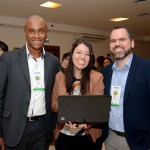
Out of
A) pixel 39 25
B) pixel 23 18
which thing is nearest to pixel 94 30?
pixel 23 18

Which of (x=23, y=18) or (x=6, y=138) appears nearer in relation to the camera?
(x=6, y=138)

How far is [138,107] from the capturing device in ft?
6.90

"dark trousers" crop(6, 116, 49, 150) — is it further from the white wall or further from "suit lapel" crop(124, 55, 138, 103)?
the white wall

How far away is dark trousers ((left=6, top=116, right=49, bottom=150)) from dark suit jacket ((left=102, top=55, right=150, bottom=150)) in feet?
2.59

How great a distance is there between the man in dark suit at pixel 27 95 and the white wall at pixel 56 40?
6.02 meters

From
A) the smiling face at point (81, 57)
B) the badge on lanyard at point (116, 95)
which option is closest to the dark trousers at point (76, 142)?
the badge on lanyard at point (116, 95)

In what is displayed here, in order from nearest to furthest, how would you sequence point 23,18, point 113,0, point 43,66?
point 43,66, point 113,0, point 23,18

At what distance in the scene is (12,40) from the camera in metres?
8.15

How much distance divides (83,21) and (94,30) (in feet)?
6.31

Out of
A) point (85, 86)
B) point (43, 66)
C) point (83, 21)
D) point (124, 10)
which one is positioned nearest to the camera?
point (85, 86)

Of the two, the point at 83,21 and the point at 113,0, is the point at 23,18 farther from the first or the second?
the point at 113,0

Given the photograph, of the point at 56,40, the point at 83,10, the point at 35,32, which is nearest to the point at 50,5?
the point at 83,10

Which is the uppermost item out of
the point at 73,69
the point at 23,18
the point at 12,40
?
the point at 23,18

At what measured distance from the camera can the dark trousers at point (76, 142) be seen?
2.11 meters
